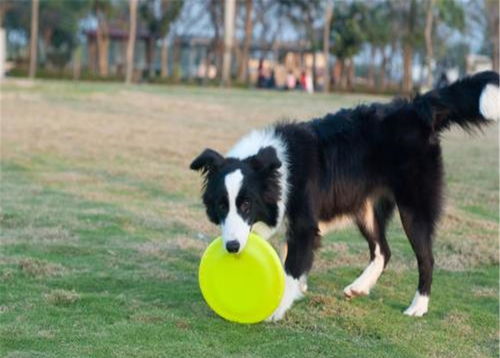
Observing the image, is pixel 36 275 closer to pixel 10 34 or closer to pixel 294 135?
pixel 294 135

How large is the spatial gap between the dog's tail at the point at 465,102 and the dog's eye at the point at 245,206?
5.42 feet

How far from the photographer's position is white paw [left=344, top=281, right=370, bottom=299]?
6129 mm

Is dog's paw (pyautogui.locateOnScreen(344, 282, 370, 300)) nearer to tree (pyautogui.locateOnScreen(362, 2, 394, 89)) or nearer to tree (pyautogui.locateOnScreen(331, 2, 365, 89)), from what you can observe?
tree (pyautogui.locateOnScreen(331, 2, 365, 89))

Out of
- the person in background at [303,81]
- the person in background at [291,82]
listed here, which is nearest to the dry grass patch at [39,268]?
the person in background at [303,81]

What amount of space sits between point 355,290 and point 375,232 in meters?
0.63

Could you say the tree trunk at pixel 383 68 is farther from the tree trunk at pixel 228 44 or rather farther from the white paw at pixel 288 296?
the white paw at pixel 288 296

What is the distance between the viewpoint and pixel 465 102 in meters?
6.13

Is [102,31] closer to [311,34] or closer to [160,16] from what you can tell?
[160,16]

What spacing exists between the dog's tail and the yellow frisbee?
1.76 metres

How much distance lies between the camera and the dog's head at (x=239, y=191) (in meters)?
5.19

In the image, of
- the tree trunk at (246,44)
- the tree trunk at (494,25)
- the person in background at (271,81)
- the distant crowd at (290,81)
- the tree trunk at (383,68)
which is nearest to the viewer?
the tree trunk at (494,25)

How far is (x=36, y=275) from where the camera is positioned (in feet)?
20.6

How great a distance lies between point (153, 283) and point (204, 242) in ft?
5.08

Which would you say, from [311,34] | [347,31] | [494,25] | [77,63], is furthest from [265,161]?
[311,34]
